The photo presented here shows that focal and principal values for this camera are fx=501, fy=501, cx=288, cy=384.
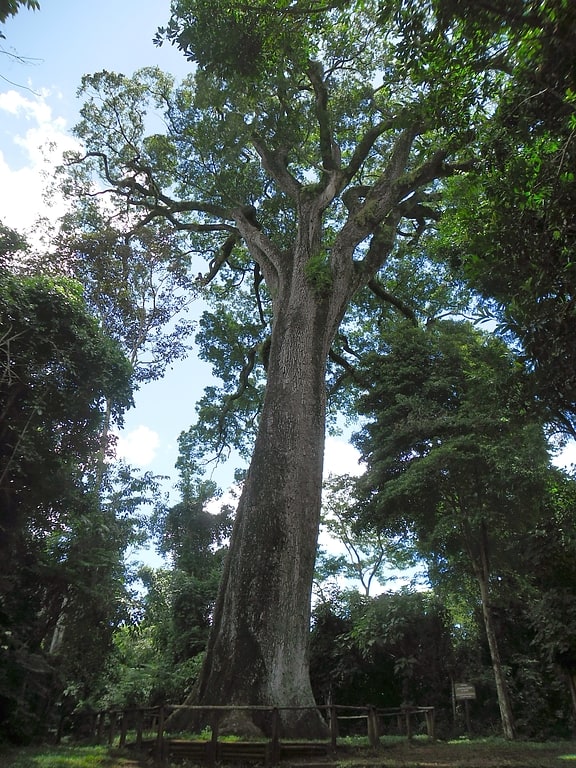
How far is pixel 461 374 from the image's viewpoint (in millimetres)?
11984

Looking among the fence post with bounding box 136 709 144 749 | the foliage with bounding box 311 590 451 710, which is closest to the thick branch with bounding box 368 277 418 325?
the foliage with bounding box 311 590 451 710

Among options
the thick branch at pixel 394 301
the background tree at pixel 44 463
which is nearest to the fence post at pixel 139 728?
the background tree at pixel 44 463

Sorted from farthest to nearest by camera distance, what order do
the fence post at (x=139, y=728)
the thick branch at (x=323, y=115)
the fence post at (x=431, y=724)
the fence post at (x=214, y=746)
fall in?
Answer: the thick branch at (x=323, y=115)
the fence post at (x=431, y=724)
the fence post at (x=139, y=728)
the fence post at (x=214, y=746)

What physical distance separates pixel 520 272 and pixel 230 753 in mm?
5548

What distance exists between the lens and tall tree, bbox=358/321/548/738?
9.63 m

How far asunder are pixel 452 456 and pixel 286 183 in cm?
686

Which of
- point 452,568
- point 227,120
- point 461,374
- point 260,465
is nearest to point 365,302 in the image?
point 461,374

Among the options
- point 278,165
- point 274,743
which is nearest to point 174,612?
point 274,743

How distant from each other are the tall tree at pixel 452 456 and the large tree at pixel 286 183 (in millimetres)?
2904

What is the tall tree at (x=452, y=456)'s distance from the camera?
31.6 ft

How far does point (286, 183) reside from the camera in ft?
36.5

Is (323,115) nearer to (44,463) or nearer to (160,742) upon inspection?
(44,463)

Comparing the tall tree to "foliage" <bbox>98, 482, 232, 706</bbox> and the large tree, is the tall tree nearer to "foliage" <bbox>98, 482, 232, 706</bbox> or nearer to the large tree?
the large tree

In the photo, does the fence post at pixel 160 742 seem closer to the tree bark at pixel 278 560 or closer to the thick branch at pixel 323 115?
the tree bark at pixel 278 560
